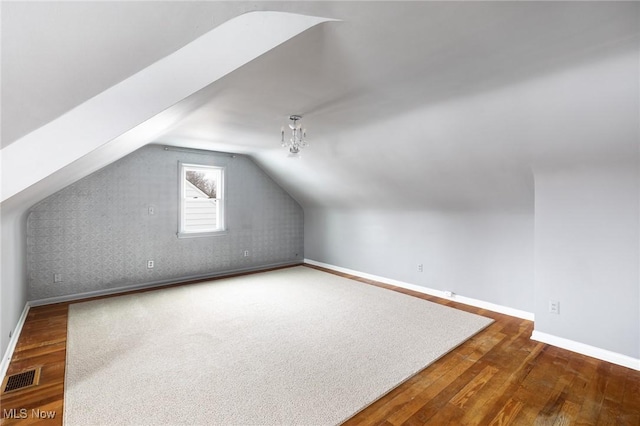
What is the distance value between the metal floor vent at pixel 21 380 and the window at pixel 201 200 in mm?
2801

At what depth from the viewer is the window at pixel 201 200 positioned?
5.15 metres

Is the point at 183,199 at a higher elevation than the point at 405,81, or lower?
lower

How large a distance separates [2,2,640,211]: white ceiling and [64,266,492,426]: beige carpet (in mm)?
1698

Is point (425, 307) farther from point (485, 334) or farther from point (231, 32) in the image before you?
point (231, 32)

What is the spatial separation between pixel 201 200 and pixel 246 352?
332 cm

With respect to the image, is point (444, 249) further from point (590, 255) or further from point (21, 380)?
point (21, 380)

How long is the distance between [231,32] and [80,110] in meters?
0.71

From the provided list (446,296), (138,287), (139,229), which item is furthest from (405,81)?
(138,287)

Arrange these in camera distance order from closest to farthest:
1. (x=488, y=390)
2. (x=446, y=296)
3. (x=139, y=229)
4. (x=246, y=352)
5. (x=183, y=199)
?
(x=488, y=390) → (x=246, y=352) → (x=446, y=296) → (x=139, y=229) → (x=183, y=199)

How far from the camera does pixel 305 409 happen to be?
2.00m

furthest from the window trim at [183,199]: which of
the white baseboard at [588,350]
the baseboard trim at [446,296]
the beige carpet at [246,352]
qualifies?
the white baseboard at [588,350]

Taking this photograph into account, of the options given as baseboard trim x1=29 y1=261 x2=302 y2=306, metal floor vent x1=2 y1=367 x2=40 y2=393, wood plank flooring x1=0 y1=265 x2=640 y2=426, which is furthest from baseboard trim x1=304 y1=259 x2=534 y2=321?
metal floor vent x1=2 y1=367 x2=40 y2=393

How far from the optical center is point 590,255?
2787 millimetres

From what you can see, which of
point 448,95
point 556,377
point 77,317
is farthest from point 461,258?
point 77,317
